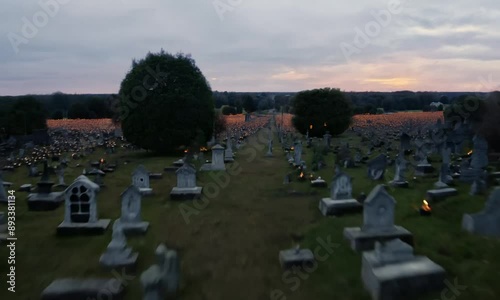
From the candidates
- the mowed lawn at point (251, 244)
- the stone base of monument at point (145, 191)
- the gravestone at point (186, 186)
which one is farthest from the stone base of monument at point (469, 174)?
the stone base of monument at point (145, 191)

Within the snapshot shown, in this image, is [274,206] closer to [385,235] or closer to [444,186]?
[385,235]

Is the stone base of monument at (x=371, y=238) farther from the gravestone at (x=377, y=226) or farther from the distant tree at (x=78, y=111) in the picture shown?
the distant tree at (x=78, y=111)

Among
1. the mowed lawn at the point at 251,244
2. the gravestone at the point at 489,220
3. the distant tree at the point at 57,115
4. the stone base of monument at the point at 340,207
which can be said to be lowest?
the mowed lawn at the point at 251,244

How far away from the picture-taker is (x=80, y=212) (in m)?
11.0

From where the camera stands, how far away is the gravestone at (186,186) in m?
14.8

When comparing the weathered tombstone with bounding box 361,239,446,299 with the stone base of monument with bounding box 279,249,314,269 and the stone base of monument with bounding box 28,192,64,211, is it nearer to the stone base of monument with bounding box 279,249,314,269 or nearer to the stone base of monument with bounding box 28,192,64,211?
the stone base of monument with bounding box 279,249,314,269

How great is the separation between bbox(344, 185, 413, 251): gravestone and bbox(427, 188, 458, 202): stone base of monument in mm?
4323

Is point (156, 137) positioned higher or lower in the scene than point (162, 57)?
lower

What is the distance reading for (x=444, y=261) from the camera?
26.7ft

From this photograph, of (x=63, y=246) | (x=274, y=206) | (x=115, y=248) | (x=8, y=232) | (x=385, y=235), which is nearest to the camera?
(x=115, y=248)

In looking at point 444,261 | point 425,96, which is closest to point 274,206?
point 444,261

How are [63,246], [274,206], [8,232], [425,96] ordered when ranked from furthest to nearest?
[425,96], [274,206], [8,232], [63,246]

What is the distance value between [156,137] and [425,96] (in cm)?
13062

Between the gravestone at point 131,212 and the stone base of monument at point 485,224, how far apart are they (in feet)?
30.3
